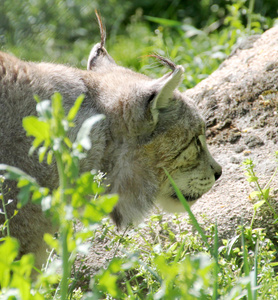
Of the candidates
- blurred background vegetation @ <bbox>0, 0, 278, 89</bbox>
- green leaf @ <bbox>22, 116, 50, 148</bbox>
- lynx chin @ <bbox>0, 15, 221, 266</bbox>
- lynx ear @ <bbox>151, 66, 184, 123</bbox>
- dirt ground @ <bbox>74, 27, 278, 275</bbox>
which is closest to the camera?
green leaf @ <bbox>22, 116, 50, 148</bbox>

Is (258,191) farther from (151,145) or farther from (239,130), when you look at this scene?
(239,130)

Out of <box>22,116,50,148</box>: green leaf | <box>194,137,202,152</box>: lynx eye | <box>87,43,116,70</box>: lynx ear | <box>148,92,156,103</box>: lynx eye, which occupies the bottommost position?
<box>194,137,202,152</box>: lynx eye

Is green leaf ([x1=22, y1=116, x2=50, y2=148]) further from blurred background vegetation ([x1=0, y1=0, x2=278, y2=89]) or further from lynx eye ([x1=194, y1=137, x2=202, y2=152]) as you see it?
blurred background vegetation ([x1=0, y1=0, x2=278, y2=89])

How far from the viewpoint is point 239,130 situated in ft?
14.1

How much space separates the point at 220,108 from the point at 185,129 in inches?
52.4

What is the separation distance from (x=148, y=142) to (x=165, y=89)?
33 centimetres

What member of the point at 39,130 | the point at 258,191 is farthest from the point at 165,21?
the point at 39,130

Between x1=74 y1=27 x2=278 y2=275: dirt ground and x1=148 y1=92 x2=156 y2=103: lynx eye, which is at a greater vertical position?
x1=148 y1=92 x2=156 y2=103: lynx eye

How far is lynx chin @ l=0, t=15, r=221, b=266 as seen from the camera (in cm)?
276

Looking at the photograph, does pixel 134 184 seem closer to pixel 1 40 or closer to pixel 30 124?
pixel 30 124

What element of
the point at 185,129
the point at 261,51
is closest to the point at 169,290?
the point at 185,129

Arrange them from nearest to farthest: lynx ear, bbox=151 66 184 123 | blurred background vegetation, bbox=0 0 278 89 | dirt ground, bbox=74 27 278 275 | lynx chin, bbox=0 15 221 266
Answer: lynx chin, bbox=0 15 221 266 → lynx ear, bbox=151 66 184 123 → dirt ground, bbox=74 27 278 275 → blurred background vegetation, bbox=0 0 278 89

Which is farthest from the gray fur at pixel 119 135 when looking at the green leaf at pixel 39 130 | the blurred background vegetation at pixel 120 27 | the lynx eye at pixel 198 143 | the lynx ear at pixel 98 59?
the blurred background vegetation at pixel 120 27

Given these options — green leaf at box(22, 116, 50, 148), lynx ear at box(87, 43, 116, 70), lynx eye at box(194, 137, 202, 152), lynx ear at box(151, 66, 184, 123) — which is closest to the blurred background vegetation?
lynx ear at box(87, 43, 116, 70)
